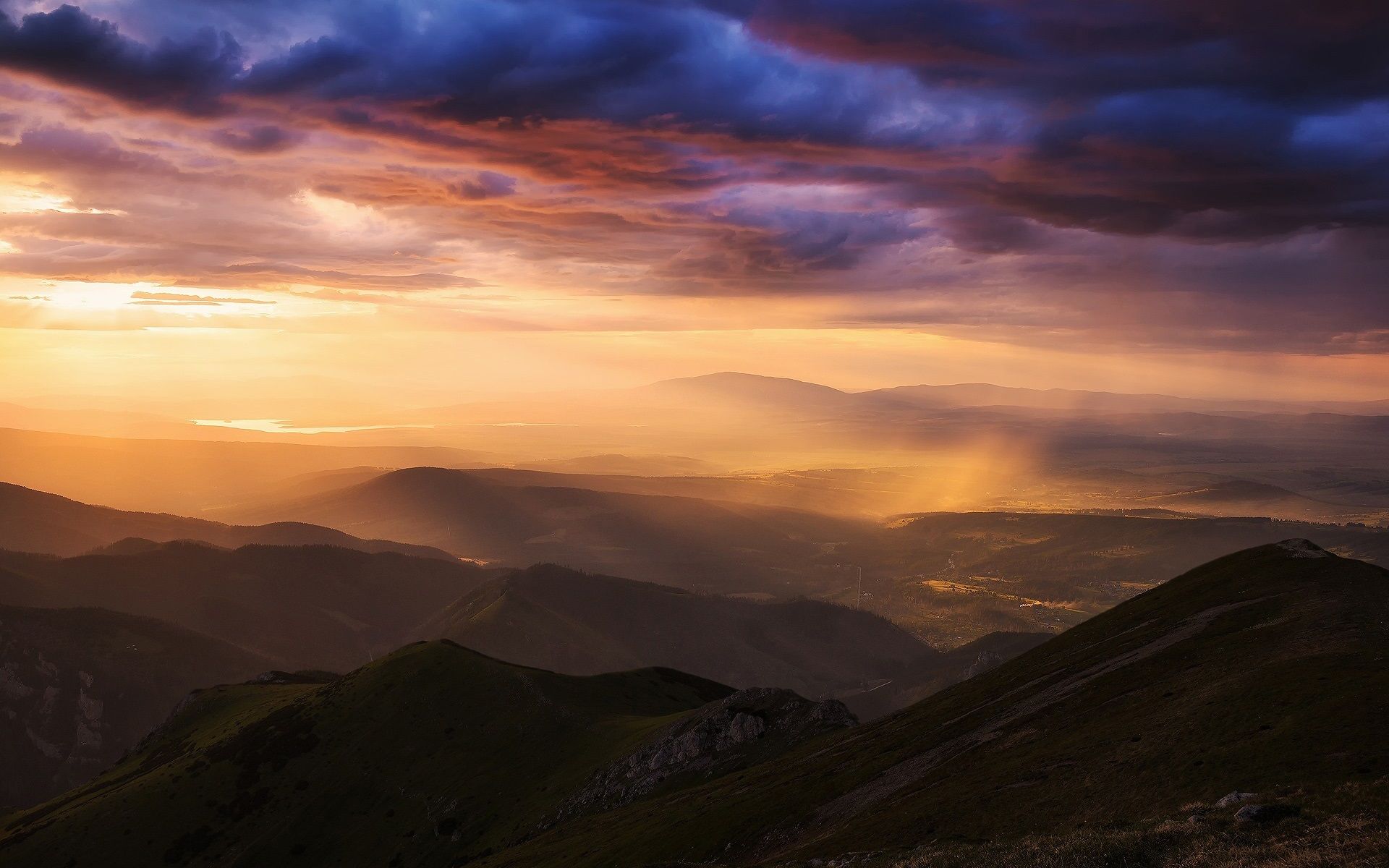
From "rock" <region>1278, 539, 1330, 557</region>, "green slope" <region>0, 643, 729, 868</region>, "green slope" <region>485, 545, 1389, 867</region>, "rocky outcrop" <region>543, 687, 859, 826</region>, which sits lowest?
"green slope" <region>0, 643, 729, 868</region>

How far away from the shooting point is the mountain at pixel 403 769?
121 m

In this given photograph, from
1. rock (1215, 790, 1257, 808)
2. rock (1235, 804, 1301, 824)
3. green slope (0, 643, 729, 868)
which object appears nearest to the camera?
rock (1235, 804, 1301, 824)

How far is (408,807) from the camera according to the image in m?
137

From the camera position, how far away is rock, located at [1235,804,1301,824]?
3878cm

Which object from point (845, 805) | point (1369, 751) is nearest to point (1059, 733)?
point (845, 805)

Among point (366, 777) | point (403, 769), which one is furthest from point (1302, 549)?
point (366, 777)

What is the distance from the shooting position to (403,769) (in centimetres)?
14738

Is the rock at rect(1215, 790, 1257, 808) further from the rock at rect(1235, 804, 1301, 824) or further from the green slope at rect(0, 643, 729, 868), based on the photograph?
the green slope at rect(0, 643, 729, 868)

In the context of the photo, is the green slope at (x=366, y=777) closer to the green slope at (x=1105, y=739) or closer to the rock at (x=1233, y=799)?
the green slope at (x=1105, y=739)

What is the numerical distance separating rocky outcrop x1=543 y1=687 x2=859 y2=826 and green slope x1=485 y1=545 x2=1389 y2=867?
362 inches

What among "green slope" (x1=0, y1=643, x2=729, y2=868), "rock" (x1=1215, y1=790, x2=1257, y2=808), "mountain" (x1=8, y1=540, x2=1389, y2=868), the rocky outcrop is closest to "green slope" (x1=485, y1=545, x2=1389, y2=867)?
"mountain" (x1=8, y1=540, x2=1389, y2=868)

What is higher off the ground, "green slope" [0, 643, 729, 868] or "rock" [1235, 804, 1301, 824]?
"rock" [1235, 804, 1301, 824]

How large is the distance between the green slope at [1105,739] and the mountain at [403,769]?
16.4 meters

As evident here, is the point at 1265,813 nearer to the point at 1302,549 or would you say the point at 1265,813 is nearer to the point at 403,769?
the point at 1302,549
